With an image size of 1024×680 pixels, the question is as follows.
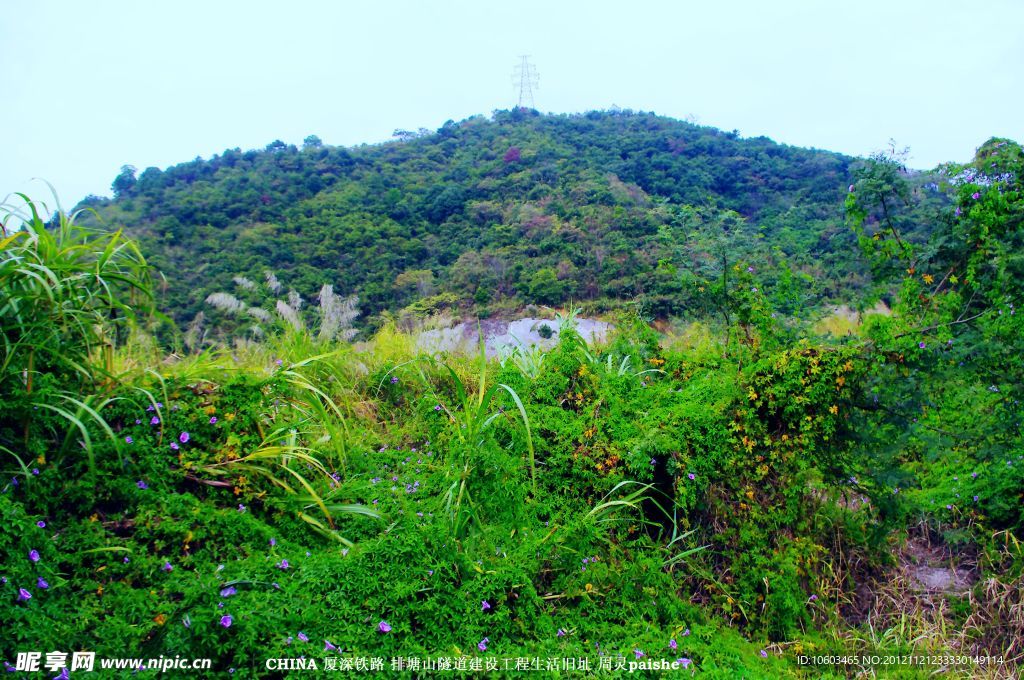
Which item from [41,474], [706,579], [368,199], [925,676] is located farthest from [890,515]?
[368,199]

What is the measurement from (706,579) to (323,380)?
272cm

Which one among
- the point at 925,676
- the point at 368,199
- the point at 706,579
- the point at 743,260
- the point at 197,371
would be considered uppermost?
the point at 368,199

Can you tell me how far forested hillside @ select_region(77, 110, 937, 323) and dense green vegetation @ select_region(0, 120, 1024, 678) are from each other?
17.5 ft

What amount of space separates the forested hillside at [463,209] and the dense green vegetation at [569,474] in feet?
17.5

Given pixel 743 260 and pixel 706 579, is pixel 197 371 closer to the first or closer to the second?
pixel 706 579

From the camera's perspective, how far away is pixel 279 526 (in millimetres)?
2377

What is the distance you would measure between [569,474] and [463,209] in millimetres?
20033

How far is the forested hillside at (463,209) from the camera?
581 inches

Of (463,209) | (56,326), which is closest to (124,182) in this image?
(463,209)

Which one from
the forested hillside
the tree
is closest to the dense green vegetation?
the forested hillside

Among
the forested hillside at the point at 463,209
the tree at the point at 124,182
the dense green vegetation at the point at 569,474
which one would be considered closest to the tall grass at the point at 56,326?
the dense green vegetation at the point at 569,474

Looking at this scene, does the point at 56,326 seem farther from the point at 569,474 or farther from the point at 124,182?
the point at 124,182

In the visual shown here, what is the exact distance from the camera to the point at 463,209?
2208 centimetres

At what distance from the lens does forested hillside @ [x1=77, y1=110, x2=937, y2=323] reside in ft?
48.4
